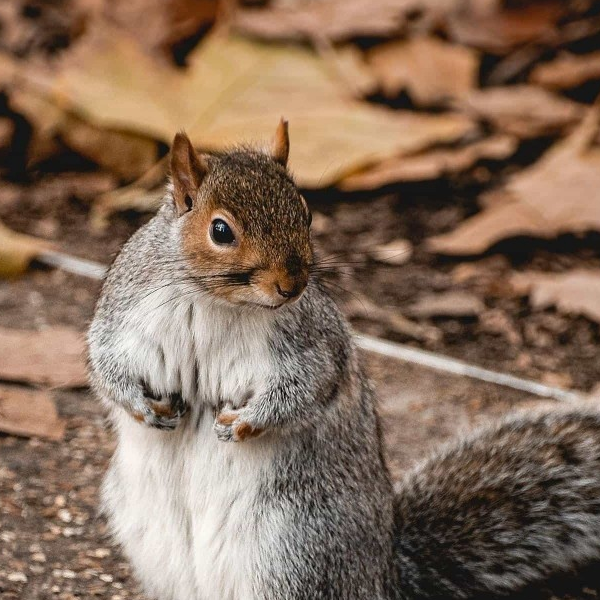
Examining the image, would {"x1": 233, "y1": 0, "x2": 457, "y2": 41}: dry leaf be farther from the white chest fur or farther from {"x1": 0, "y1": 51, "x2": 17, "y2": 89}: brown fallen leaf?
the white chest fur

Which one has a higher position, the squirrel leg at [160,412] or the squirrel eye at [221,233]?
the squirrel eye at [221,233]

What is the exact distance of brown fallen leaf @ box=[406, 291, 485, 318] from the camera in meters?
5.11

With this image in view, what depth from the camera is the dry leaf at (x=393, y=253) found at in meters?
5.55

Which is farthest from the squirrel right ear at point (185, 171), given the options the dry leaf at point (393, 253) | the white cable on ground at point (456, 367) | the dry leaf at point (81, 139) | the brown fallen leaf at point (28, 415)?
the dry leaf at point (81, 139)

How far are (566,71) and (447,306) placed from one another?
2401 mm

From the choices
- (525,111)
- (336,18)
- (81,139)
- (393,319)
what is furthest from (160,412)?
(336,18)

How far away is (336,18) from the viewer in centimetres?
696

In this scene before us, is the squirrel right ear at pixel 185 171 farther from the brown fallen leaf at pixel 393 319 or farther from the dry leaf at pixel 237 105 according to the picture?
the dry leaf at pixel 237 105

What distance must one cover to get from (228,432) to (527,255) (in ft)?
9.90

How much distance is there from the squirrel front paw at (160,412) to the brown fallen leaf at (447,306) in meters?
2.32

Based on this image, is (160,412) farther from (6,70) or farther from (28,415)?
(6,70)

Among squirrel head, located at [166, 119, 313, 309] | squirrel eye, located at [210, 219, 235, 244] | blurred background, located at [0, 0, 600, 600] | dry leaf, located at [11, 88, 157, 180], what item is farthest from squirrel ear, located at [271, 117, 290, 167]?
dry leaf, located at [11, 88, 157, 180]

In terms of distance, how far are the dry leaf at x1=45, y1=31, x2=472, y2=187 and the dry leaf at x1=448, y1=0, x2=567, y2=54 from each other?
1052 millimetres

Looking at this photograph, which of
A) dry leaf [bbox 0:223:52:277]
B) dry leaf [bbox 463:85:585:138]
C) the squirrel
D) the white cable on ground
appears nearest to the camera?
the squirrel
